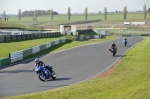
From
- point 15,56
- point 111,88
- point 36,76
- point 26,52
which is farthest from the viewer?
point 26,52

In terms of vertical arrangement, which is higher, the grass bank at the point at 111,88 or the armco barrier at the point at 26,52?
the armco barrier at the point at 26,52

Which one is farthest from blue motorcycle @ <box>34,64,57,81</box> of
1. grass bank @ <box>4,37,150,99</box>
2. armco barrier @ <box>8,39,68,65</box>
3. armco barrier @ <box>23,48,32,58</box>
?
armco barrier @ <box>23,48,32,58</box>

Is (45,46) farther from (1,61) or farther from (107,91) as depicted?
(107,91)

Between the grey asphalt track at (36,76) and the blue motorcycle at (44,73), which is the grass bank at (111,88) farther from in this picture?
the blue motorcycle at (44,73)

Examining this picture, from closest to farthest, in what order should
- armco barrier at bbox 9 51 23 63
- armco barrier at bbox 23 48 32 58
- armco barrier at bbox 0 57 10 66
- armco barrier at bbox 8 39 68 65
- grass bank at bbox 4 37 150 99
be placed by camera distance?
grass bank at bbox 4 37 150 99, armco barrier at bbox 0 57 10 66, armco barrier at bbox 9 51 23 63, armco barrier at bbox 8 39 68 65, armco barrier at bbox 23 48 32 58

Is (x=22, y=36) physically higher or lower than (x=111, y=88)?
higher

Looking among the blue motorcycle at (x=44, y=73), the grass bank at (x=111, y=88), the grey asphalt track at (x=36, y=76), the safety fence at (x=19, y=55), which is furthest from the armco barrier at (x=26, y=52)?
the blue motorcycle at (x=44, y=73)

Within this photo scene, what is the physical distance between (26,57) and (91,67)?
9824 millimetres

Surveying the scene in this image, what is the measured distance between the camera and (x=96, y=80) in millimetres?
20141

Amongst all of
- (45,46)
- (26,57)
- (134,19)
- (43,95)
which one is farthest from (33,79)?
(134,19)

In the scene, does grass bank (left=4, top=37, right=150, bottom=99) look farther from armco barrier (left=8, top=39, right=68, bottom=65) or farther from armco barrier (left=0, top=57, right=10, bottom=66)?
armco barrier (left=8, top=39, right=68, bottom=65)

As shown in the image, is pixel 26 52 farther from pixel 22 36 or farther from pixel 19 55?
pixel 22 36

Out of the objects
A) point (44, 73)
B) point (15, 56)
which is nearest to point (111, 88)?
point (44, 73)

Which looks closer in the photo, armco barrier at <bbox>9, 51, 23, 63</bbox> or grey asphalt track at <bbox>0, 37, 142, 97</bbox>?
grey asphalt track at <bbox>0, 37, 142, 97</bbox>
